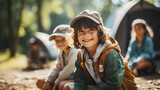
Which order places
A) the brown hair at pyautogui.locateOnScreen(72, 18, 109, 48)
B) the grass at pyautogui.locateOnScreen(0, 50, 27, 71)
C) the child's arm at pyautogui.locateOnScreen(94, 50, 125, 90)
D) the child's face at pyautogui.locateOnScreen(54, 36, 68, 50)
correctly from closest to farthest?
the child's arm at pyautogui.locateOnScreen(94, 50, 125, 90)
the brown hair at pyautogui.locateOnScreen(72, 18, 109, 48)
the child's face at pyautogui.locateOnScreen(54, 36, 68, 50)
the grass at pyautogui.locateOnScreen(0, 50, 27, 71)

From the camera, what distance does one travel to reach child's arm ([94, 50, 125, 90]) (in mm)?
1670

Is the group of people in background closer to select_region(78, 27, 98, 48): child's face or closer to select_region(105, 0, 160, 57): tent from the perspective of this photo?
select_region(78, 27, 98, 48): child's face

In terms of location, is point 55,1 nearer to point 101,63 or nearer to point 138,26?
point 138,26

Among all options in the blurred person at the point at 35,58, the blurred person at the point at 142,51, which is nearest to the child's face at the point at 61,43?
the blurred person at the point at 142,51

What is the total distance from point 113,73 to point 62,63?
1.18m

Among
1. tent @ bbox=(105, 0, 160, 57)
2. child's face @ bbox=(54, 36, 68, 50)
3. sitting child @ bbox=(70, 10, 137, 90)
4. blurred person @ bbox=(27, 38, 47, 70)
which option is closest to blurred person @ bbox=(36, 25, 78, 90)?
child's face @ bbox=(54, 36, 68, 50)

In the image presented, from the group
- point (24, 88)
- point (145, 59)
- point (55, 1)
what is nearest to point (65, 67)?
point (24, 88)

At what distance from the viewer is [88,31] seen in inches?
75.4

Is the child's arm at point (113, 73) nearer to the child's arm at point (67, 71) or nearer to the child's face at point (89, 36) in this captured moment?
the child's face at point (89, 36)

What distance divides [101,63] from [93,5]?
3616cm

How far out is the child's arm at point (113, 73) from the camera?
1.67 meters

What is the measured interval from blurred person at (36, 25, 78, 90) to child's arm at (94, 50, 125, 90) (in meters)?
0.84

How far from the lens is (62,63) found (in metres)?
2.68

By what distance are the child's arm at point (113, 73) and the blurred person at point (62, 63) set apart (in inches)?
33.0
